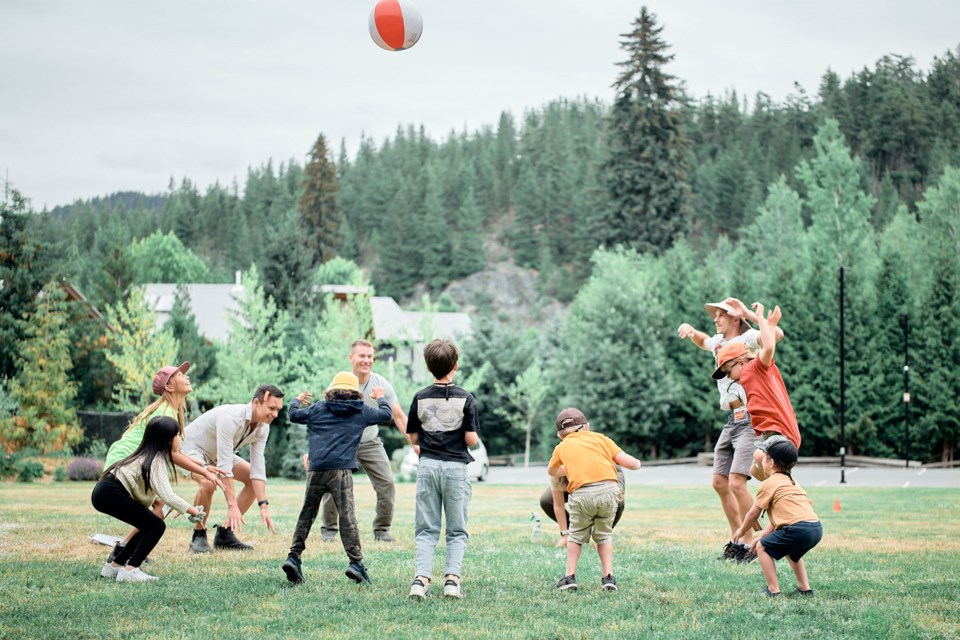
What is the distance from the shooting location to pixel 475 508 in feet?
53.9

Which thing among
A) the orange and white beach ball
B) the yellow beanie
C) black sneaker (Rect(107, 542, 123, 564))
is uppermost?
the orange and white beach ball

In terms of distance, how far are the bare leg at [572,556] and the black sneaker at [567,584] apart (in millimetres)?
32

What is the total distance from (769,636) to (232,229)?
A: 14423cm

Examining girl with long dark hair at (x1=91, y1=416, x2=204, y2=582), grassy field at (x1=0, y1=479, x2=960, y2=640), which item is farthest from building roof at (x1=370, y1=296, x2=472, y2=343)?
girl with long dark hair at (x1=91, y1=416, x2=204, y2=582)

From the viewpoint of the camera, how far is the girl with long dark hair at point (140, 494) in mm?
7293

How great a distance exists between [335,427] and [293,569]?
1.16 meters

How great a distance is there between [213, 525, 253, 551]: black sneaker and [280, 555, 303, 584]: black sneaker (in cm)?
212

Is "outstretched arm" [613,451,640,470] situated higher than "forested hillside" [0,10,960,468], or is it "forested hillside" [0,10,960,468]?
"forested hillside" [0,10,960,468]

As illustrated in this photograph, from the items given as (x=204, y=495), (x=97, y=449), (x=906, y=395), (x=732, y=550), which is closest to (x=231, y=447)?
(x=204, y=495)

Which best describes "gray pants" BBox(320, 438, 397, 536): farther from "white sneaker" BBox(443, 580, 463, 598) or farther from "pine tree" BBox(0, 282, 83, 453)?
"pine tree" BBox(0, 282, 83, 453)

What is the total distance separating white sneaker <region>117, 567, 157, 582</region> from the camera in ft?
24.1

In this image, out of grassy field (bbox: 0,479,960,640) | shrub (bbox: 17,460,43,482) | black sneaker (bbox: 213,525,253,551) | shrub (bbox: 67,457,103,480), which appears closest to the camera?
grassy field (bbox: 0,479,960,640)

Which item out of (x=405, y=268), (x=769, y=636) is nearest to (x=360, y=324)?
(x=769, y=636)

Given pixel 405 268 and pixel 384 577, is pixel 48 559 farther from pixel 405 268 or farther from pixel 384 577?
pixel 405 268
